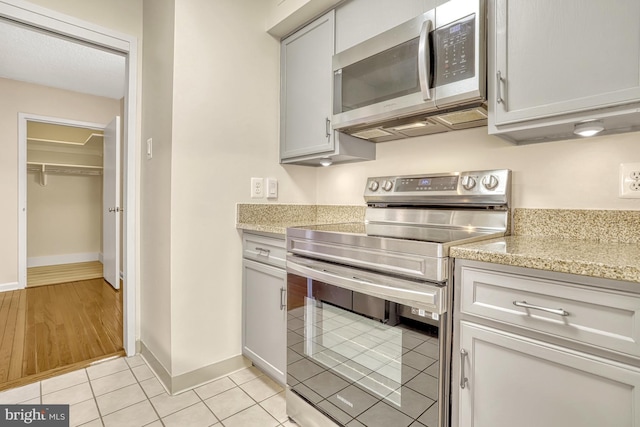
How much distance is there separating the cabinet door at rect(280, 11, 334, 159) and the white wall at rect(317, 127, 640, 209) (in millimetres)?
456

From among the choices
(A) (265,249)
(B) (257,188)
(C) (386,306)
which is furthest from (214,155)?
(C) (386,306)

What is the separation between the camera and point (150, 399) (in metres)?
1.67

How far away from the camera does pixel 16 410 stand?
Answer: 5.13ft

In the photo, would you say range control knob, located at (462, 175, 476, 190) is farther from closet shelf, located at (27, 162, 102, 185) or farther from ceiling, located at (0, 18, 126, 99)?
closet shelf, located at (27, 162, 102, 185)

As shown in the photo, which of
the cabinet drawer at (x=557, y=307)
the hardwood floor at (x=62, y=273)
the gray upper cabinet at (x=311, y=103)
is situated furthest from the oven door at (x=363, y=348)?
the hardwood floor at (x=62, y=273)

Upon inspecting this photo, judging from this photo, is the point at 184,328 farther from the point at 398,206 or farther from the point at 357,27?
the point at 357,27

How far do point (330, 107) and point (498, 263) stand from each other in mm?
1218

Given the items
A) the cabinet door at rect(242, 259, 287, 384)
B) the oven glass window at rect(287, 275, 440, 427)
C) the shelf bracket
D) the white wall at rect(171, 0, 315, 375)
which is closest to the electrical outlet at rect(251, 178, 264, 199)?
the white wall at rect(171, 0, 315, 375)

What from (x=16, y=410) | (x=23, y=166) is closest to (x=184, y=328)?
(x=16, y=410)

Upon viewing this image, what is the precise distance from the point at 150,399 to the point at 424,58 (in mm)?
2097

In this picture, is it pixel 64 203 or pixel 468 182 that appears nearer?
pixel 468 182

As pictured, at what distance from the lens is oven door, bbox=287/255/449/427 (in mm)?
1014

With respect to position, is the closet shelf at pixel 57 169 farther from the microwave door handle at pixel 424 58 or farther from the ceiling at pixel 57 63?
the microwave door handle at pixel 424 58

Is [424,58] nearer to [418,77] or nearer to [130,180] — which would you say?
[418,77]
